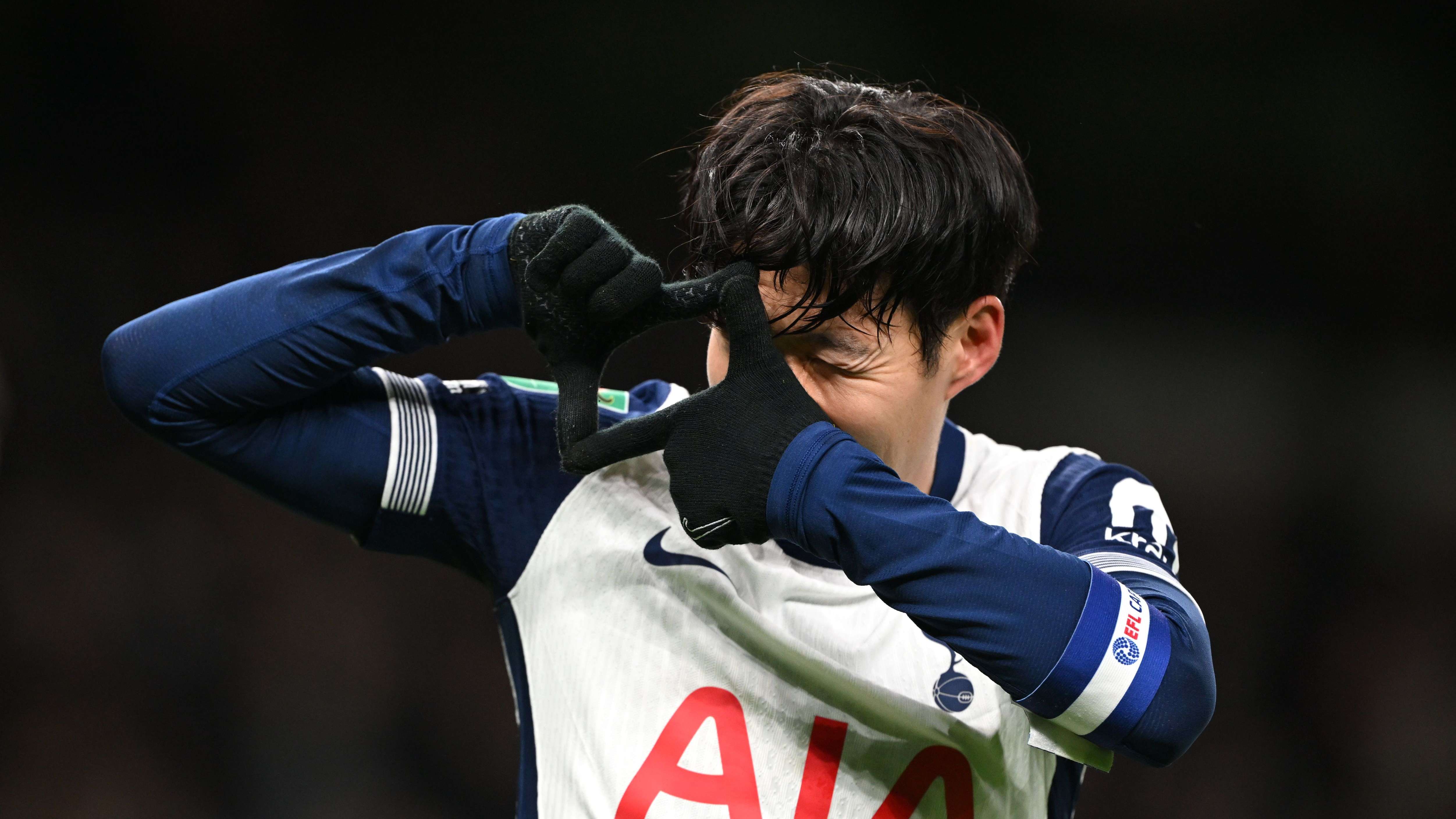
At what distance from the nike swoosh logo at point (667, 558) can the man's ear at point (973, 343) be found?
25 centimetres

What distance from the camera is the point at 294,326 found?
0.76 meters

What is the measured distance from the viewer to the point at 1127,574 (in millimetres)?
765

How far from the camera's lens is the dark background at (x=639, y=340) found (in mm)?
1835

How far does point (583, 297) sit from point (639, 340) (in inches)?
50.9

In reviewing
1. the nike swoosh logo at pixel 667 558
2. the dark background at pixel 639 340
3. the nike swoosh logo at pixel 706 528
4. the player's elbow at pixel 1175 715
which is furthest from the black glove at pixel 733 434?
the dark background at pixel 639 340

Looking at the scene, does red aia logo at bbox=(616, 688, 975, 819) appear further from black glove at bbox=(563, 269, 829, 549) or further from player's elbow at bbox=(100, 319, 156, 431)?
player's elbow at bbox=(100, 319, 156, 431)

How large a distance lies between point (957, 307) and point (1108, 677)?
1.03 feet

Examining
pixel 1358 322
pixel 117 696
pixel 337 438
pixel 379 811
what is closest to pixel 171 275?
pixel 117 696

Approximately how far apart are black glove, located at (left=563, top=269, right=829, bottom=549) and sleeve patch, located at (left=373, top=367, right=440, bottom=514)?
17 centimetres

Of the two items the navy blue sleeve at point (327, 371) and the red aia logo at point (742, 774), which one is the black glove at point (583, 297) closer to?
the navy blue sleeve at point (327, 371)

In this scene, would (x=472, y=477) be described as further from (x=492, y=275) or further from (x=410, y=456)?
(x=492, y=275)

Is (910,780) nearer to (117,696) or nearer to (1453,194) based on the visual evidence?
(117,696)

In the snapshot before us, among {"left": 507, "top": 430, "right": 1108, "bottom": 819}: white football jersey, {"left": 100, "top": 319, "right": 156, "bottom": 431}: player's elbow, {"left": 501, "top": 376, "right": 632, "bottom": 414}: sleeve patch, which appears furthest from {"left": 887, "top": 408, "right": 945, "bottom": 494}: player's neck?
{"left": 100, "top": 319, "right": 156, "bottom": 431}: player's elbow

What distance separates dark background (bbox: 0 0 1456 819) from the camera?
1.83m
